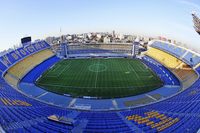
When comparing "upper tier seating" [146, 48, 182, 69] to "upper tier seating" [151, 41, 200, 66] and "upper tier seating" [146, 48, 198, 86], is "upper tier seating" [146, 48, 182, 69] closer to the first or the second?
"upper tier seating" [146, 48, 198, 86]

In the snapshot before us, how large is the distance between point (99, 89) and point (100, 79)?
6.48 metres

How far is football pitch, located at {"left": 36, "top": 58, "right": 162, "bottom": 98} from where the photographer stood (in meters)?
40.3

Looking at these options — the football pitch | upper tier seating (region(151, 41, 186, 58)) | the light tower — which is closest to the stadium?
the football pitch

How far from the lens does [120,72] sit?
53531 mm

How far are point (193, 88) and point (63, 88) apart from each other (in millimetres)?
23820

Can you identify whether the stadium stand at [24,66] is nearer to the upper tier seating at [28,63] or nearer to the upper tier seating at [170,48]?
the upper tier seating at [28,63]

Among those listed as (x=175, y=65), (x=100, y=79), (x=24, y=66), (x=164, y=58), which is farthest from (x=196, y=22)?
(x=24, y=66)

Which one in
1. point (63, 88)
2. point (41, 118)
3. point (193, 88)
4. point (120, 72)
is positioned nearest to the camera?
point (41, 118)

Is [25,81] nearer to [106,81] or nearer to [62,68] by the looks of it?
[62,68]

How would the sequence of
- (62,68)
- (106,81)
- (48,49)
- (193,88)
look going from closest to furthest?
1. (193,88)
2. (106,81)
3. (62,68)
4. (48,49)

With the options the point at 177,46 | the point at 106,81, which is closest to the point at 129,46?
the point at 177,46

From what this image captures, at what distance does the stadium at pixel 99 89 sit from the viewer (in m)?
23.4

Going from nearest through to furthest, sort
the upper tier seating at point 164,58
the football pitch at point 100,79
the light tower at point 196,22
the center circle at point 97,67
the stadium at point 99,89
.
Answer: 1. the stadium at point 99,89
2. the football pitch at point 100,79
3. the light tower at point 196,22
4. the center circle at point 97,67
5. the upper tier seating at point 164,58

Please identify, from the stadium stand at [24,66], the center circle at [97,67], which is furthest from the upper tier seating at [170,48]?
the stadium stand at [24,66]
